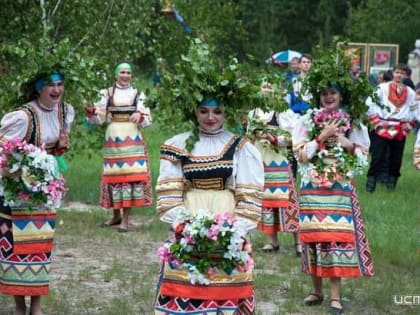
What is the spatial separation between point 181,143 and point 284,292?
299cm

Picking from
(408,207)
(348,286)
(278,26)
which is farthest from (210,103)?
(278,26)

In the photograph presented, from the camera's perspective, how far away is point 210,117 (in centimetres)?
606

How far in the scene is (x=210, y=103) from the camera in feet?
19.9

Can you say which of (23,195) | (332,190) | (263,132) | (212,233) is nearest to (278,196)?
(332,190)

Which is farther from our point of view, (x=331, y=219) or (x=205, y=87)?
(x=331, y=219)

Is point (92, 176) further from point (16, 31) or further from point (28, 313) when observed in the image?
point (28, 313)

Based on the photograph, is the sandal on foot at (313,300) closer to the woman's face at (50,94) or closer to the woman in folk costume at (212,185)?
the woman in folk costume at (212,185)

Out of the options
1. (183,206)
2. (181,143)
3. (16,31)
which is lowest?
(183,206)

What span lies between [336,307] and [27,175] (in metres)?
2.72

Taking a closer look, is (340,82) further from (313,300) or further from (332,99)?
(313,300)

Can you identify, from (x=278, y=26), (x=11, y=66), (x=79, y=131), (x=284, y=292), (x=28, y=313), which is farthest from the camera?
(x=278, y=26)

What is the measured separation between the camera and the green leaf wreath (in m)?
6.03

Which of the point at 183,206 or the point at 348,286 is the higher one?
the point at 183,206

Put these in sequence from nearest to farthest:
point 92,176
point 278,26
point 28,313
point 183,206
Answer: point 183,206
point 28,313
point 92,176
point 278,26
